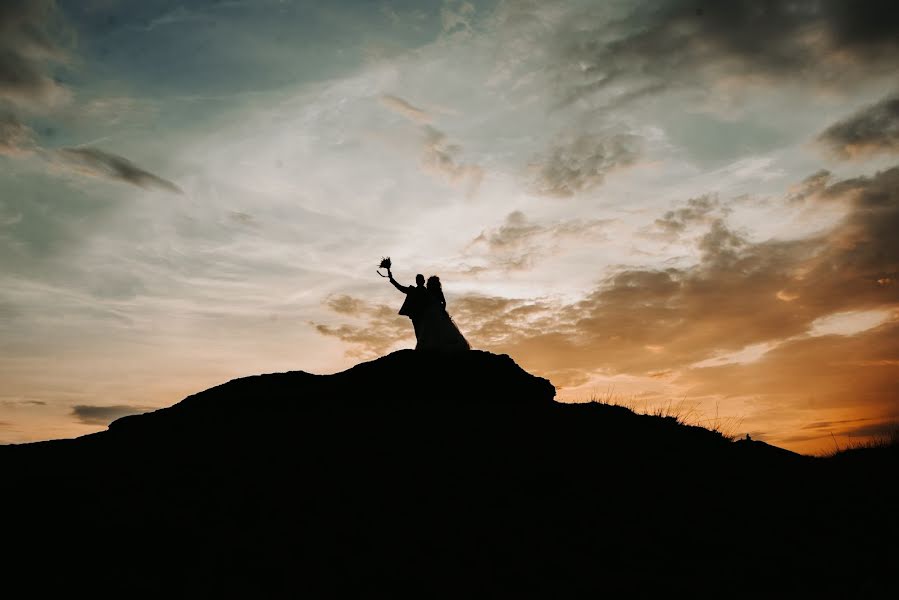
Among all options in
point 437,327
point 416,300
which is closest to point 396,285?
point 416,300

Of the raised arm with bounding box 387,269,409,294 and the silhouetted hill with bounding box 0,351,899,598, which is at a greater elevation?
the raised arm with bounding box 387,269,409,294

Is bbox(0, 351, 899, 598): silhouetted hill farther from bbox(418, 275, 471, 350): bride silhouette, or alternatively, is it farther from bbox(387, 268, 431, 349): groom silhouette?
bbox(387, 268, 431, 349): groom silhouette

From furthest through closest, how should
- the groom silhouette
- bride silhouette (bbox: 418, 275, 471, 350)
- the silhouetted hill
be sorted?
the groom silhouette → bride silhouette (bbox: 418, 275, 471, 350) → the silhouetted hill

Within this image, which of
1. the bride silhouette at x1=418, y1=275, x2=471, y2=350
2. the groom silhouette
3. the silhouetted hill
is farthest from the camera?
the groom silhouette

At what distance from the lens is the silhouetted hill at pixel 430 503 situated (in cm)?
717

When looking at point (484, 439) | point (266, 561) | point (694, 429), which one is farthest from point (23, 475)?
point (694, 429)

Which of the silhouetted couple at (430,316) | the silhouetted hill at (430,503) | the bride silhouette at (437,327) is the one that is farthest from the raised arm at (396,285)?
the silhouetted hill at (430,503)

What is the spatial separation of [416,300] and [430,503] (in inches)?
294

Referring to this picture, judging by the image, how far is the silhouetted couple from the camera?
14445 mm

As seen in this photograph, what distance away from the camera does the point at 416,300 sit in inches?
601

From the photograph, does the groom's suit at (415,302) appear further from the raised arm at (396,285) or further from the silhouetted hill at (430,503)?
the silhouetted hill at (430,503)

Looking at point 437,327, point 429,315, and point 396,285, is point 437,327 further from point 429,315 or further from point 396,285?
point 396,285

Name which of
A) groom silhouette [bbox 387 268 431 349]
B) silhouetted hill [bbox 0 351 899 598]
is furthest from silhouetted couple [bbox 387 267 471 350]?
silhouetted hill [bbox 0 351 899 598]

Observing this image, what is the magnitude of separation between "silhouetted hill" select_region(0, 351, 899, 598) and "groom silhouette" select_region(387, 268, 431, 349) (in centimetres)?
243
